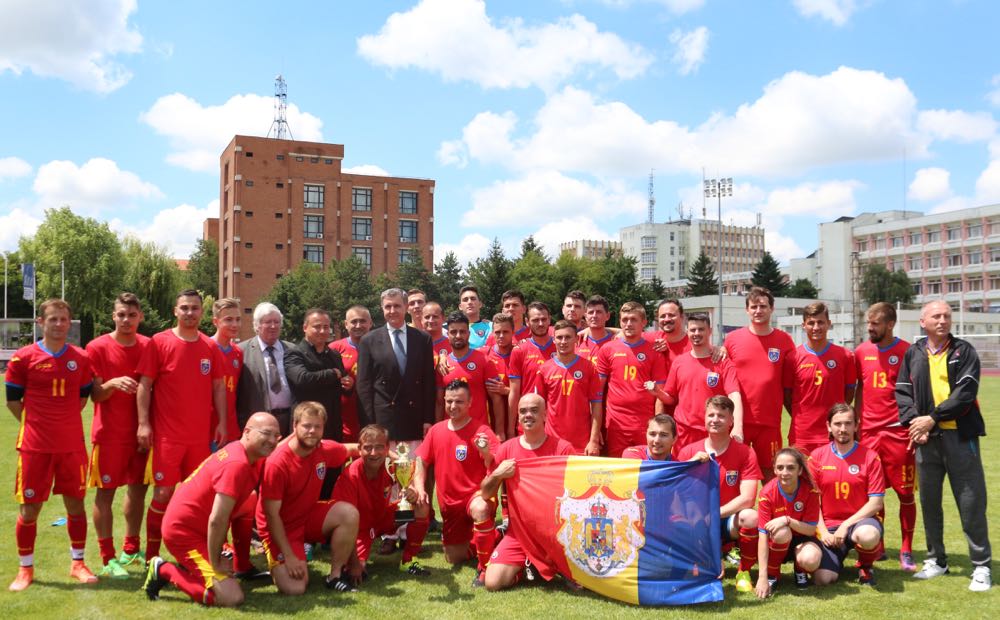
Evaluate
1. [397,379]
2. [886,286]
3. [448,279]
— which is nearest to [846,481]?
[397,379]

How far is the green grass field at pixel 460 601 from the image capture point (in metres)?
5.13

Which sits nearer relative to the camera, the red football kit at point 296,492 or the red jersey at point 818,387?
the red football kit at point 296,492

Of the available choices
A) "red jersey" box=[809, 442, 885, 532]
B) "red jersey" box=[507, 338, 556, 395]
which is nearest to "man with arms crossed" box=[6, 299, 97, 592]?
"red jersey" box=[507, 338, 556, 395]

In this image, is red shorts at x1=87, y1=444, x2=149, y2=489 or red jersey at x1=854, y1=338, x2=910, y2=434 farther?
red jersey at x1=854, y1=338, x2=910, y2=434

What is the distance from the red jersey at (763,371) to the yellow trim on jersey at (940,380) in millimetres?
1124

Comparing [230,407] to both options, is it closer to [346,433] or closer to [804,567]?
[346,433]

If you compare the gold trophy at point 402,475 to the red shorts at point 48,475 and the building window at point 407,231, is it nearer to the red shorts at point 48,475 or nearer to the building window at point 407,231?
the red shorts at point 48,475

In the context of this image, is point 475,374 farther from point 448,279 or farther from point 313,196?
point 313,196

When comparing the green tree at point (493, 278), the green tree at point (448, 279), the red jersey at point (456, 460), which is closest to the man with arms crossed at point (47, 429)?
the red jersey at point (456, 460)

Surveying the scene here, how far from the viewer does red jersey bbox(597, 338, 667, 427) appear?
712cm

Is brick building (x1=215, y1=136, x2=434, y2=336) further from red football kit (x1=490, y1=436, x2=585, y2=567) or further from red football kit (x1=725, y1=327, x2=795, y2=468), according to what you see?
red football kit (x1=490, y1=436, x2=585, y2=567)

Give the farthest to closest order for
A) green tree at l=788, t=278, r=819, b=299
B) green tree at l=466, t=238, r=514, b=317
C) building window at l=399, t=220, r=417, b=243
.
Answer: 1. green tree at l=788, t=278, r=819, b=299
2. building window at l=399, t=220, r=417, b=243
3. green tree at l=466, t=238, r=514, b=317

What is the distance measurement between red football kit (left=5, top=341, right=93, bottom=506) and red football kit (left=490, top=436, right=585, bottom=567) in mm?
3165

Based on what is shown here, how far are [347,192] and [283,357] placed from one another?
69738mm
